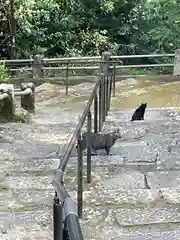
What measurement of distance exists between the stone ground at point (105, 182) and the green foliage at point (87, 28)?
309 inches

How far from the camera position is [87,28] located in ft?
52.3

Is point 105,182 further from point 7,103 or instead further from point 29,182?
point 7,103

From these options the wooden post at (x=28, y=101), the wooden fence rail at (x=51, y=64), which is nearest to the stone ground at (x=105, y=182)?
the wooden post at (x=28, y=101)

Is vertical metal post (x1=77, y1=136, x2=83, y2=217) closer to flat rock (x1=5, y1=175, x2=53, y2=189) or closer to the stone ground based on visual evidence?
the stone ground

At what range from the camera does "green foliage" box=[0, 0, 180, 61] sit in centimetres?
1509

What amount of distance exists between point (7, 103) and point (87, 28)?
28.8 ft

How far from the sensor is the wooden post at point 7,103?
7.52m

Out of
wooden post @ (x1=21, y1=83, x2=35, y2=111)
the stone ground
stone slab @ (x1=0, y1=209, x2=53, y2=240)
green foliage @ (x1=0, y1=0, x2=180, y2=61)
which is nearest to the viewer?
stone slab @ (x1=0, y1=209, x2=53, y2=240)

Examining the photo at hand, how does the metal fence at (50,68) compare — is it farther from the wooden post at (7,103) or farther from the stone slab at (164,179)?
the stone slab at (164,179)

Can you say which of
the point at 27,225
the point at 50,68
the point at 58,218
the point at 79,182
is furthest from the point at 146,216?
the point at 50,68

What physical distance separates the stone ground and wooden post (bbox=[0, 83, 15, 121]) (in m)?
0.30

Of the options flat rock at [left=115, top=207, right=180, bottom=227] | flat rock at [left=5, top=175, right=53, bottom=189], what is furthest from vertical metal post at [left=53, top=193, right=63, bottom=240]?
flat rock at [left=5, top=175, right=53, bottom=189]

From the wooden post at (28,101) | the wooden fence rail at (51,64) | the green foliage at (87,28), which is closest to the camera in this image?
the wooden post at (28,101)

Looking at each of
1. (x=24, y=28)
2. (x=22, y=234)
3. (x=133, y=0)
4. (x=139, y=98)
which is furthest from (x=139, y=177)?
(x=133, y=0)
